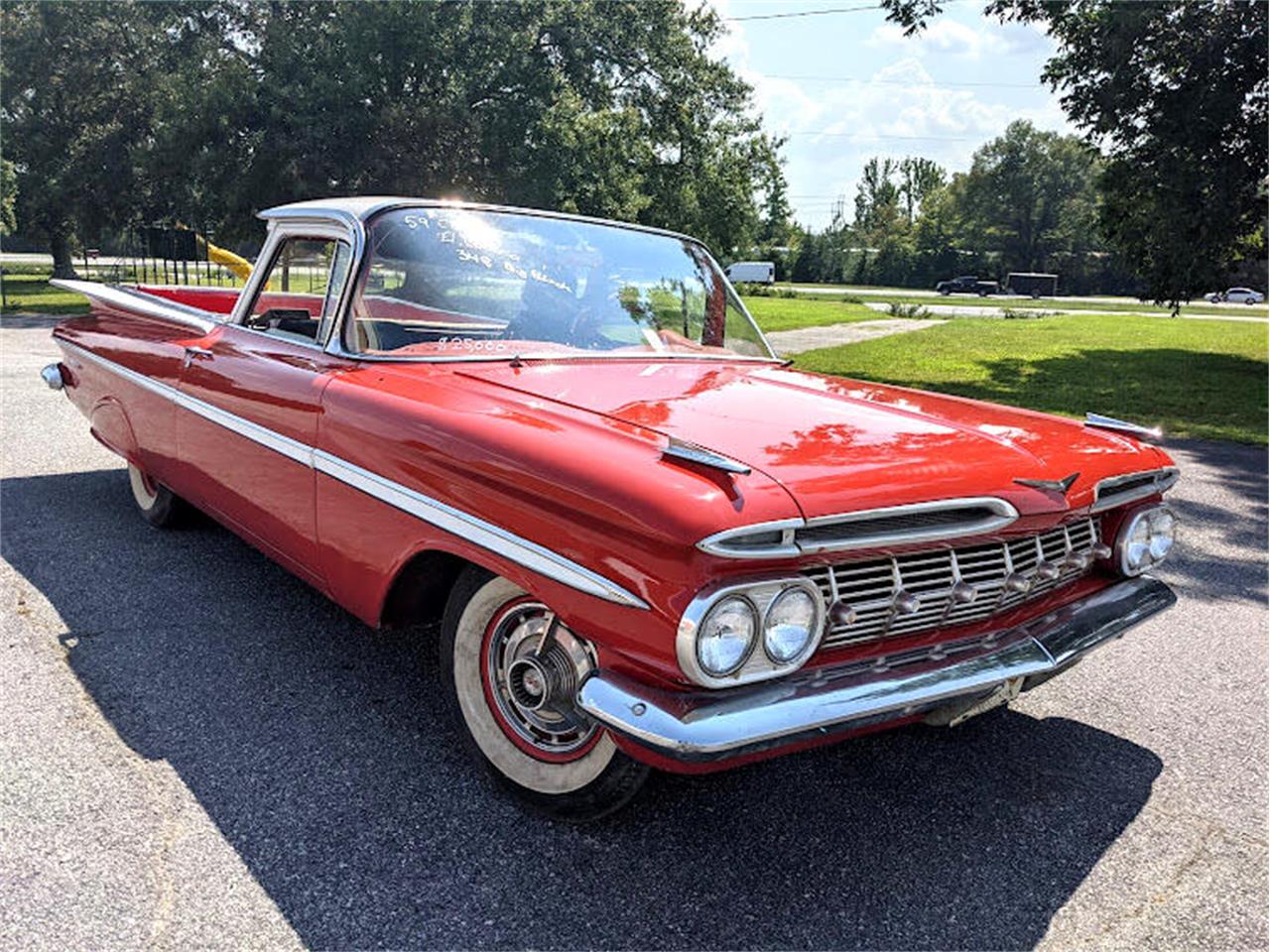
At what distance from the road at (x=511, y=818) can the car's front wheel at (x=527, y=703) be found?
0.12 meters

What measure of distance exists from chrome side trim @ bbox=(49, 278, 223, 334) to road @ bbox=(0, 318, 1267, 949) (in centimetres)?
117

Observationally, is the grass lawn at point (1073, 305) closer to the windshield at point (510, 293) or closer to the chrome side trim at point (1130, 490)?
the windshield at point (510, 293)

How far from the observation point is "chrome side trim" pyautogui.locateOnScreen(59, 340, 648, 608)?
7.06 ft

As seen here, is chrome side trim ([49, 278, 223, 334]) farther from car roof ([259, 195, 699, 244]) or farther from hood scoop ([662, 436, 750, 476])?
hood scoop ([662, 436, 750, 476])

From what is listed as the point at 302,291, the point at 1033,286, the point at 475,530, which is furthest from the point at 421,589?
the point at 1033,286

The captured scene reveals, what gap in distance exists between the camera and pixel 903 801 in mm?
2727

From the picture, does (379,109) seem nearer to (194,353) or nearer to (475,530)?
(194,353)

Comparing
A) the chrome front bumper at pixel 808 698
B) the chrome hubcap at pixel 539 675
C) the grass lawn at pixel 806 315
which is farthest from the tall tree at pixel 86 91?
the chrome front bumper at pixel 808 698

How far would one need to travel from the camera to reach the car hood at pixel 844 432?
2.28 metres

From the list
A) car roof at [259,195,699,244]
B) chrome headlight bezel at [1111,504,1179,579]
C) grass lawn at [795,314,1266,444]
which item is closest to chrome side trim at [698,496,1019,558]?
chrome headlight bezel at [1111,504,1179,579]

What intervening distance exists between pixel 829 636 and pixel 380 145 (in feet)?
54.6

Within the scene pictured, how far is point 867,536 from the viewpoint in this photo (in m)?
2.17

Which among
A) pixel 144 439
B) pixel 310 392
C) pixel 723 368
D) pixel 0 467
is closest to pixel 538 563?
pixel 310 392

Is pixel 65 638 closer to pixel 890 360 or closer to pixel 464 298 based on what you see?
pixel 464 298
